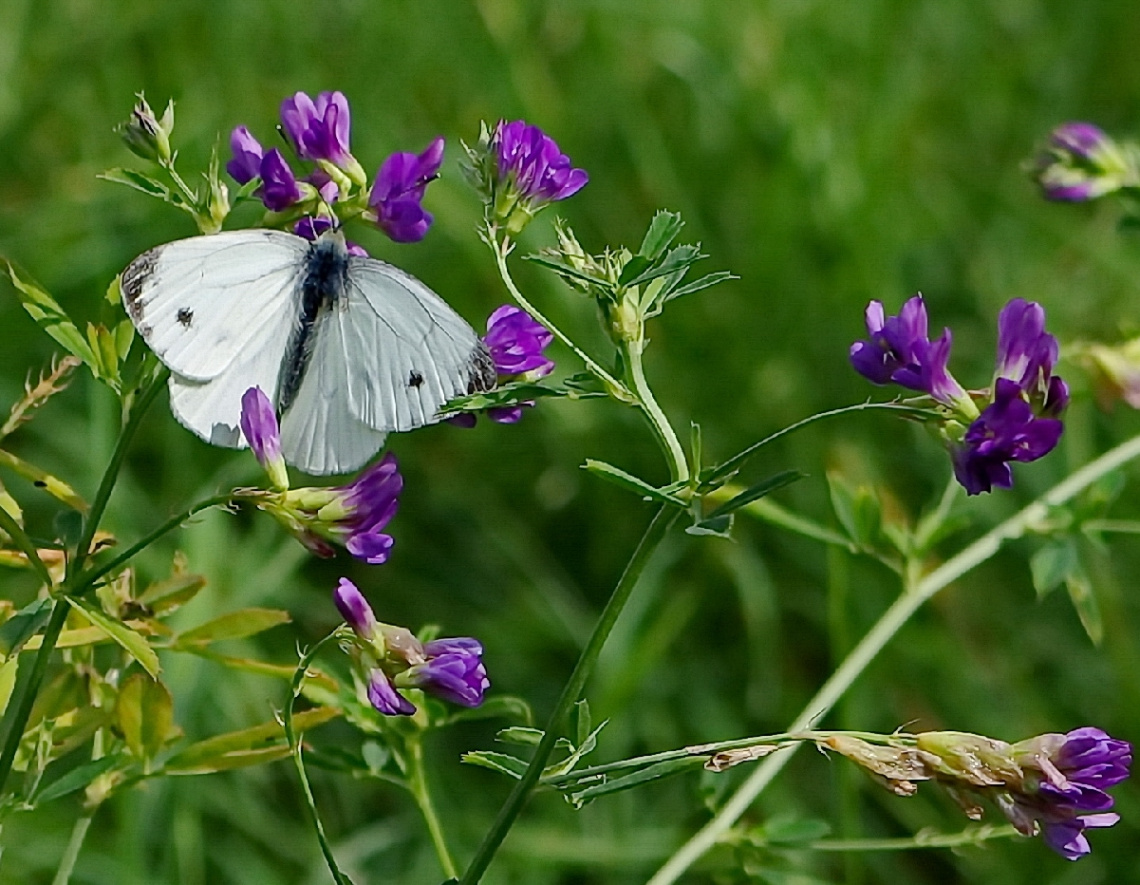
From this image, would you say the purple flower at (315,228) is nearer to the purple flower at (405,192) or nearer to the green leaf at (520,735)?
the purple flower at (405,192)

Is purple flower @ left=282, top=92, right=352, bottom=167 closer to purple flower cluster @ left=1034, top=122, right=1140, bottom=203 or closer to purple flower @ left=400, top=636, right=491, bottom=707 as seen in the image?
purple flower @ left=400, top=636, right=491, bottom=707

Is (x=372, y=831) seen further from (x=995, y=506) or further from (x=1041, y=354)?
(x=1041, y=354)

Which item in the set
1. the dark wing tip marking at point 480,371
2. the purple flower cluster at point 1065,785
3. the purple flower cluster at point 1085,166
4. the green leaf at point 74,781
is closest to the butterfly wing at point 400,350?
the dark wing tip marking at point 480,371

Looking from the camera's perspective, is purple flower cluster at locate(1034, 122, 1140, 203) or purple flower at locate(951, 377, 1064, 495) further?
purple flower cluster at locate(1034, 122, 1140, 203)

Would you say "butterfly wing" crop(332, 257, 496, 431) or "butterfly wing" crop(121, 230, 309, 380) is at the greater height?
"butterfly wing" crop(121, 230, 309, 380)

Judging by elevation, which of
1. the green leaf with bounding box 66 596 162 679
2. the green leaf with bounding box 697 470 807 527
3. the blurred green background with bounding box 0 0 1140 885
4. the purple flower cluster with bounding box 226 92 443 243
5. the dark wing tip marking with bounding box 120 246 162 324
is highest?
the purple flower cluster with bounding box 226 92 443 243

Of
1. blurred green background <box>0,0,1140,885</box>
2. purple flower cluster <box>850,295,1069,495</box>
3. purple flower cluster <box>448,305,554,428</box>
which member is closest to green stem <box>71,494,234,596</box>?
purple flower cluster <box>448,305,554,428</box>

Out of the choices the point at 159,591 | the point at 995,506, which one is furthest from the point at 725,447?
the point at 159,591
